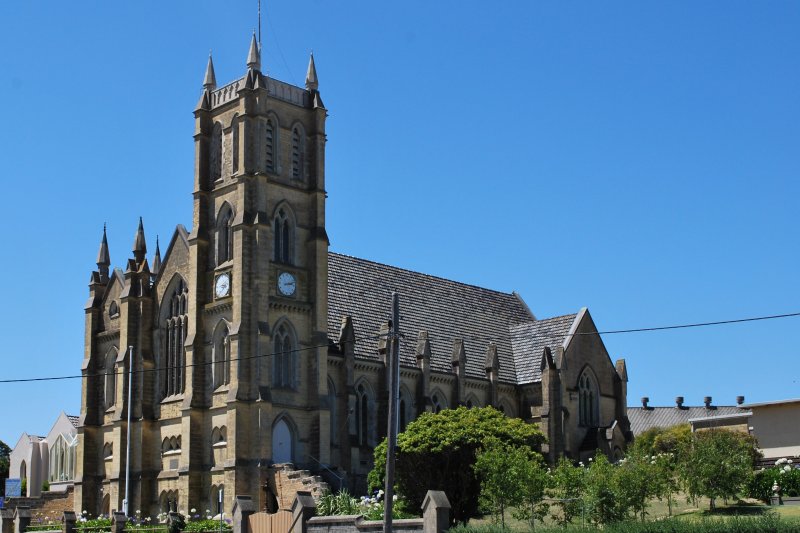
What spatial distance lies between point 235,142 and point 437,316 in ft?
58.6

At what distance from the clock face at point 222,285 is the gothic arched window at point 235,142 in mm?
5049

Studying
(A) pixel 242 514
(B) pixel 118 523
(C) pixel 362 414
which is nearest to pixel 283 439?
(C) pixel 362 414

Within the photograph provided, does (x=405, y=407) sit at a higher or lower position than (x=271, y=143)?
lower

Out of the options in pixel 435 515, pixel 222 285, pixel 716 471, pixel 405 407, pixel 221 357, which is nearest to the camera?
pixel 435 515

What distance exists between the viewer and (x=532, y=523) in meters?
36.1

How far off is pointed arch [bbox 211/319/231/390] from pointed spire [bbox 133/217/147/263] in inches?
367

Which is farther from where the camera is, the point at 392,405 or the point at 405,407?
the point at 405,407

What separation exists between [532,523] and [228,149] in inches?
1071

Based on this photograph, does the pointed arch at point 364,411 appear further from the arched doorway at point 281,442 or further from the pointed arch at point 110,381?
the pointed arch at point 110,381

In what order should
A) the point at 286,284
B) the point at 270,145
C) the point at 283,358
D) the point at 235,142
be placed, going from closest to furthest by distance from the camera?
the point at 283,358 < the point at 286,284 < the point at 235,142 < the point at 270,145

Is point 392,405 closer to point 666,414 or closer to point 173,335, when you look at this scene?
point 173,335

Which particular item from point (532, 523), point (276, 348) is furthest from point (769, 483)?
point (276, 348)

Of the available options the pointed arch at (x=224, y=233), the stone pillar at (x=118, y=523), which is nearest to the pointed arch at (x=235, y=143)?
the pointed arch at (x=224, y=233)

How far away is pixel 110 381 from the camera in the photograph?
202 ft
